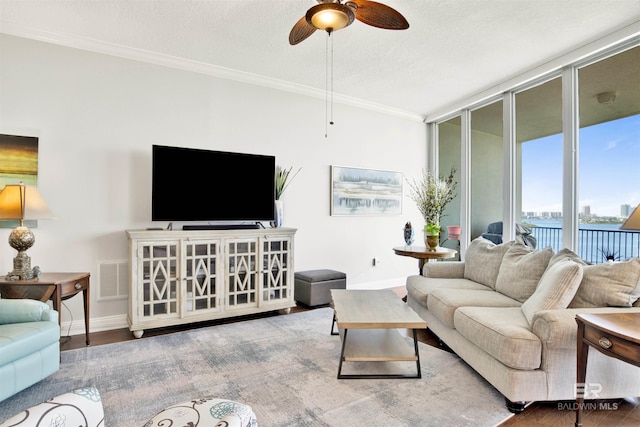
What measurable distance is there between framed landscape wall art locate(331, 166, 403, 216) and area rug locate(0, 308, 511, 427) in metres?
2.18

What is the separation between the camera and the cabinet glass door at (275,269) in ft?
12.2

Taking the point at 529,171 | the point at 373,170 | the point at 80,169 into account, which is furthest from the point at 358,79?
the point at 80,169

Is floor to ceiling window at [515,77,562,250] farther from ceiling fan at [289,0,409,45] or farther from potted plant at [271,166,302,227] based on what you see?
potted plant at [271,166,302,227]

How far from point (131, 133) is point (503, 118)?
4.37 m

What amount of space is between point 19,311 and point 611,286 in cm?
384

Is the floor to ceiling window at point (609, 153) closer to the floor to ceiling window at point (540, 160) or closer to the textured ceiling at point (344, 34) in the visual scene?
the floor to ceiling window at point (540, 160)

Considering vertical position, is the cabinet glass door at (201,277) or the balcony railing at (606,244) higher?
the balcony railing at (606,244)

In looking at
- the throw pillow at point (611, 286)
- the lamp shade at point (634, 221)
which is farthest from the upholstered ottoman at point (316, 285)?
the lamp shade at point (634, 221)

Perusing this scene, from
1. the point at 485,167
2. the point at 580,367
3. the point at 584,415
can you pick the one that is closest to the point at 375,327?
the point at 580,367

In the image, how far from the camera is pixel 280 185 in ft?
13.6

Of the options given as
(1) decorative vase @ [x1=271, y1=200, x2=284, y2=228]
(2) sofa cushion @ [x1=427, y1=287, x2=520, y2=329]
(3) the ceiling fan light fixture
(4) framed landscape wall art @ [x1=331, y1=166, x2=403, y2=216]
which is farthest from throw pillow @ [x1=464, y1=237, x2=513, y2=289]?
(3) the ceiling fan light fixture

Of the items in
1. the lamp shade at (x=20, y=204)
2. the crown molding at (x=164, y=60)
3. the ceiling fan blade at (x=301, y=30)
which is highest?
the crown molding at (x=164, y=60)

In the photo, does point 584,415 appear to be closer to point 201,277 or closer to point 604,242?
point 604,242

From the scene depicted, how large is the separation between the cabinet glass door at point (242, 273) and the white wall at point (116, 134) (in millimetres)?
852
